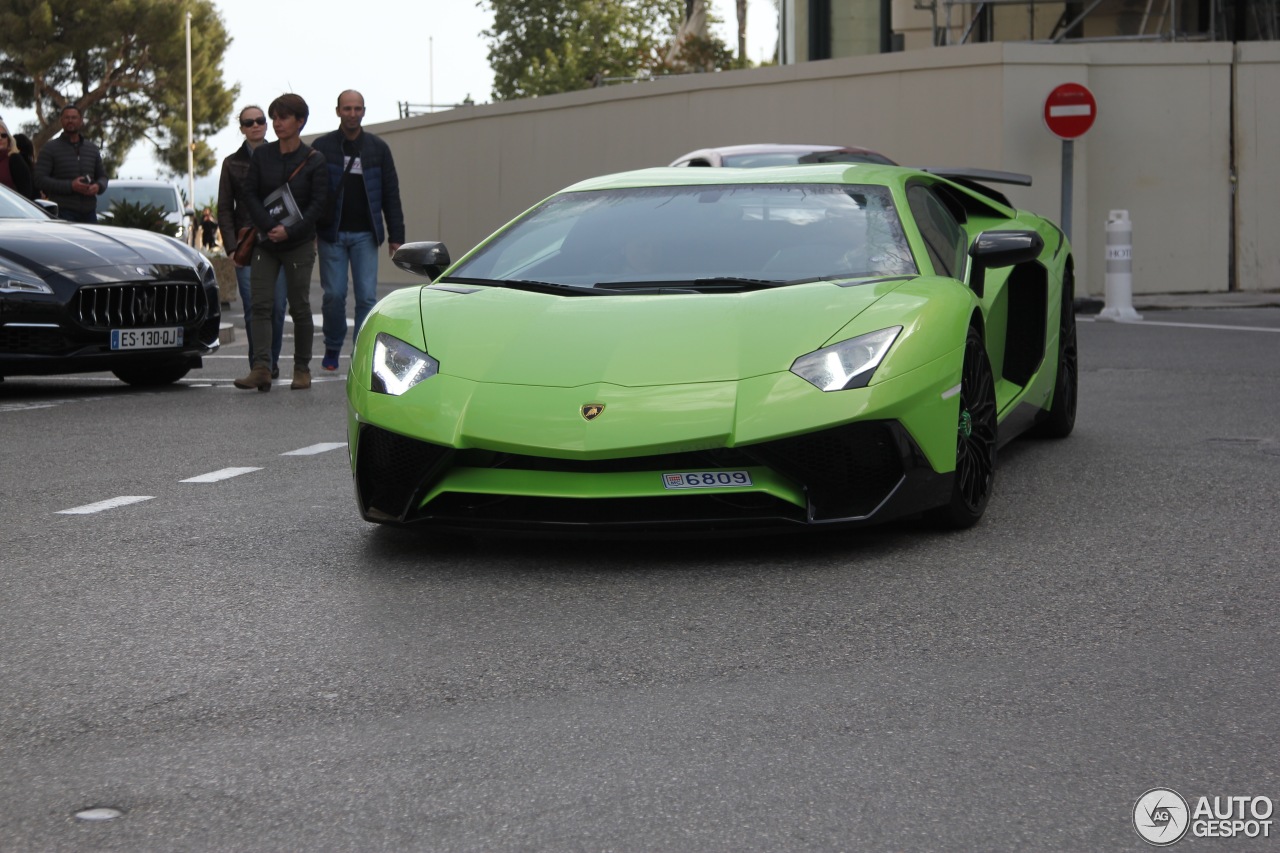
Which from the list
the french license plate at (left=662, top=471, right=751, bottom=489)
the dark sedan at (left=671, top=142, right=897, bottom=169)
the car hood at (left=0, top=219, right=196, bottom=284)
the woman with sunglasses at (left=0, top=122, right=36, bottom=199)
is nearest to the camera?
the french license plate at (left=662, top=471, right=751, bottom=489)

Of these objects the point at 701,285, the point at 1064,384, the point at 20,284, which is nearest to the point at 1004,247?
the point at 701,285

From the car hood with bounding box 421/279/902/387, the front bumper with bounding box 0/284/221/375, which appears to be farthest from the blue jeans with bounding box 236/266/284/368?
the car hood with bounding box 421/279/902/387

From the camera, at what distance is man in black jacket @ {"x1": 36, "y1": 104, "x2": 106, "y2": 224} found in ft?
48.5

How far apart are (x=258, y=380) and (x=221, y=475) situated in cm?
386

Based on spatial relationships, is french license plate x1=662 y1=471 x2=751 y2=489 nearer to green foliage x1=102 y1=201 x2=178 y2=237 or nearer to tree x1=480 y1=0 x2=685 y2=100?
green foliage x1=102 y1=201 x2=178 y2=237

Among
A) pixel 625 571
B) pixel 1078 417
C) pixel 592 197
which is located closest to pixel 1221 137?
pixel 1078 417

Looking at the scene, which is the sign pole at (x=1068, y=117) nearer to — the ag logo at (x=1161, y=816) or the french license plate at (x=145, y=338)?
the french license plate at (x=145, y=338)

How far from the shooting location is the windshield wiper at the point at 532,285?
19.4 feet

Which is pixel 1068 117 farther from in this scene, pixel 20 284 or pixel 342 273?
pixel 20 284

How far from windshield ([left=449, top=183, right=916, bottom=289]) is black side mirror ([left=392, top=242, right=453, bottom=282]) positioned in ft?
0.80

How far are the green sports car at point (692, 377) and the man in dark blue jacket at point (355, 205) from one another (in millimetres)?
5659

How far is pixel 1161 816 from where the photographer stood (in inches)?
122

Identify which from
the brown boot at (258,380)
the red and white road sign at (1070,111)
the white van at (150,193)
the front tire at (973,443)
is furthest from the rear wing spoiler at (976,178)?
the white van at (150,193)

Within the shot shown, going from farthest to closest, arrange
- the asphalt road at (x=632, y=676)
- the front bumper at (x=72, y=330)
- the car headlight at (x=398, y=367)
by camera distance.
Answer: the front bumper at (x=72, y=330) < the car headlight at (x=398, y=367) < the asphalt road at (x=632, y=676)
